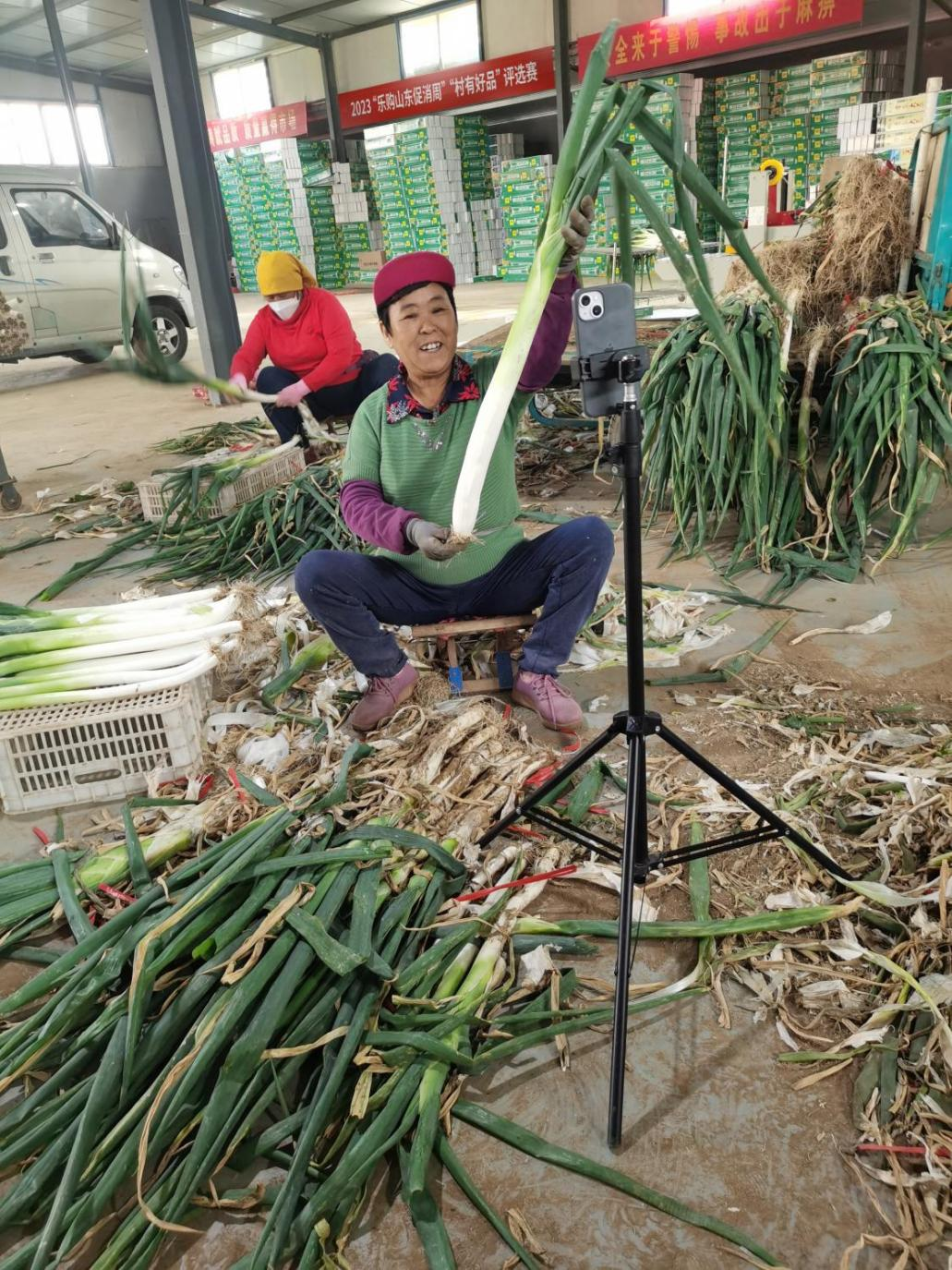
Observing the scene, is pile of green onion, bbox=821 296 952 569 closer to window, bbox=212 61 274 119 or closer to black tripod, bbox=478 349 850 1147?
black tripod, bbox=478 349 850 1147

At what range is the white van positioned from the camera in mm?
7070

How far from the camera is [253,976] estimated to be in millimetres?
1172

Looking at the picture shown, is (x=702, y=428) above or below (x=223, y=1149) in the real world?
above

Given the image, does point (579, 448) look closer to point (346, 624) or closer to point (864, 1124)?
point (346, 624)

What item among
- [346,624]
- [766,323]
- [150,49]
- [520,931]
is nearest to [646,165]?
[150,49]

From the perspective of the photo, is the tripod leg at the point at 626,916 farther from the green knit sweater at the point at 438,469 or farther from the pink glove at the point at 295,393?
the pink glove at the point at 295,393

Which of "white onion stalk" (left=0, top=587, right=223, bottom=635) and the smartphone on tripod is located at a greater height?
the smartphone on tripod

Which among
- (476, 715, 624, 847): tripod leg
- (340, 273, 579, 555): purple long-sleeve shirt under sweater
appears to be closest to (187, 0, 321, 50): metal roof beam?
(340, 273, 579, 555): purple long-sleeve shirt under sweater

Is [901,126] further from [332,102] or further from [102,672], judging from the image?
[332,102]

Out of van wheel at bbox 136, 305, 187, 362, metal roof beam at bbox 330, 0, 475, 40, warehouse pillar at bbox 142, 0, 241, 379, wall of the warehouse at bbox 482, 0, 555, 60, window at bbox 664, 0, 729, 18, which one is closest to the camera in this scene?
warehouse pillar at bbox 142, 0, 241, 379

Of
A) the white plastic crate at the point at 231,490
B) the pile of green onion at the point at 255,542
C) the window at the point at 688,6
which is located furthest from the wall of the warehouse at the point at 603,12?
the pile of green onion at the point at 255,542

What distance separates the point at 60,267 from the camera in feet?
24.1

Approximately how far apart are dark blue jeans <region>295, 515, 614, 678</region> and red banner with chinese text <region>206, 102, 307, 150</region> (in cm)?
1307

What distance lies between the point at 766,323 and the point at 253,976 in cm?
257
